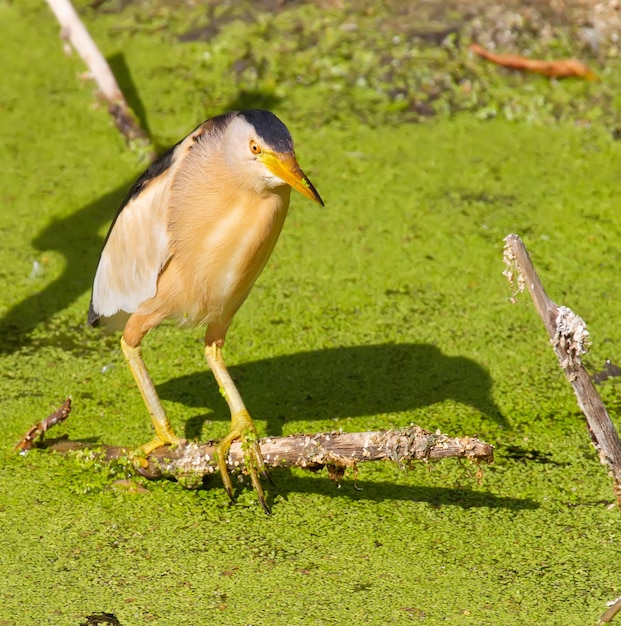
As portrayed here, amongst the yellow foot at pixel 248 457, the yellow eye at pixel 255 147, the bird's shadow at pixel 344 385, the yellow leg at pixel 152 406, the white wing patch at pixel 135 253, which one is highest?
the yellow eye at pixel 255 147

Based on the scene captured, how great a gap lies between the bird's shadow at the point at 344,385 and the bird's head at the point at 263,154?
0.93 m

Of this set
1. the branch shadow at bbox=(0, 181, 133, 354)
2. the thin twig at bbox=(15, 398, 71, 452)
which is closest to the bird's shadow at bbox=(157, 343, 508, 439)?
the thin twig at bbox=(15, 398, 71, 452)

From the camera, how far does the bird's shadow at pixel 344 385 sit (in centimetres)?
346

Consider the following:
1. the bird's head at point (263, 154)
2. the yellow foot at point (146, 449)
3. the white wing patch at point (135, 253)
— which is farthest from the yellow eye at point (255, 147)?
the yellow foot at point (146, 449)

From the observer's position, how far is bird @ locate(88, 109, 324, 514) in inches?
110

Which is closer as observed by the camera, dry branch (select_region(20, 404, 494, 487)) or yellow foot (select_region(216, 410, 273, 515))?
dry branch (select_region(20, 404, 494, 487))

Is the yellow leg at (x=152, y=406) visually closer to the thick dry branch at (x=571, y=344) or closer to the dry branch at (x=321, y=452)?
the dry branch at (x=321, y=452)

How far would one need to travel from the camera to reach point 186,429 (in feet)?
11.0

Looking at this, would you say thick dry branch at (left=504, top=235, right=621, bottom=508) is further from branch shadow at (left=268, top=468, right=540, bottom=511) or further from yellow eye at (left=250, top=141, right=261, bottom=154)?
yellow eye at (left=250, top=141, right=261, bottom=154)

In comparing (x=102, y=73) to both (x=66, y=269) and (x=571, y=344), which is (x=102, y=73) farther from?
(x=571, y=344)

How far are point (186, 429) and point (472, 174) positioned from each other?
207 centimetres

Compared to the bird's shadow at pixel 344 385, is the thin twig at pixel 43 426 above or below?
above

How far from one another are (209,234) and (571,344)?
108 cm

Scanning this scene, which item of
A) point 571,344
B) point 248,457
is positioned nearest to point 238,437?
point 248,457
